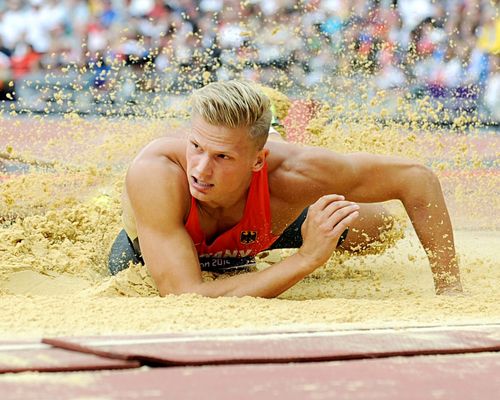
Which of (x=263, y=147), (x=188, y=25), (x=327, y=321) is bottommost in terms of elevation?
(x=327, y=321)

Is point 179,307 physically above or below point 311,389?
below

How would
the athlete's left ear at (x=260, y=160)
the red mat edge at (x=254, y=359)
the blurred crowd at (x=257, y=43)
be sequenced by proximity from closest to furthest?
1. the red mat edge at (x=254, y=359)
2. the athlete's left ear at (x=260, y=160)
3. the blurred crowd at (x=257, y=43)

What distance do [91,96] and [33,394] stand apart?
7.27 meters

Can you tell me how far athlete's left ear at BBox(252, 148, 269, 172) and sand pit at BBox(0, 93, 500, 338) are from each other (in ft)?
1.65

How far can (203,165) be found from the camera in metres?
2.79

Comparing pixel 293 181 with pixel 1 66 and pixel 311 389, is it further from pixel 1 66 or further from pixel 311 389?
pixel 1 66

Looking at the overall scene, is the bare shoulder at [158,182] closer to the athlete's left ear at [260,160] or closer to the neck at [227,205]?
the neck at [227,205]

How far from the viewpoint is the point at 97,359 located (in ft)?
5.08

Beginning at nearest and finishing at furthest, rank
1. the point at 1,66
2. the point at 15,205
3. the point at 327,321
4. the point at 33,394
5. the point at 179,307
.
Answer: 1. the point at 33,394
2. the point at 327,321
3. the point at 179,307
4. the point at 15,205
5. the point at 1,66

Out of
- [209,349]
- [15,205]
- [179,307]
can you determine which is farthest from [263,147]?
[15,205]

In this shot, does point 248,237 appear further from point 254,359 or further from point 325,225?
point 254,359

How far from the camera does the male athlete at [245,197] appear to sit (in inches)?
112

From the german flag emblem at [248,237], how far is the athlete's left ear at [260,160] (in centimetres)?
28

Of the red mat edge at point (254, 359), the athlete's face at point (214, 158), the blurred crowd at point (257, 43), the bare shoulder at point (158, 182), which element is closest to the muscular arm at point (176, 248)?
the bare shoulder at point (158, 182)
